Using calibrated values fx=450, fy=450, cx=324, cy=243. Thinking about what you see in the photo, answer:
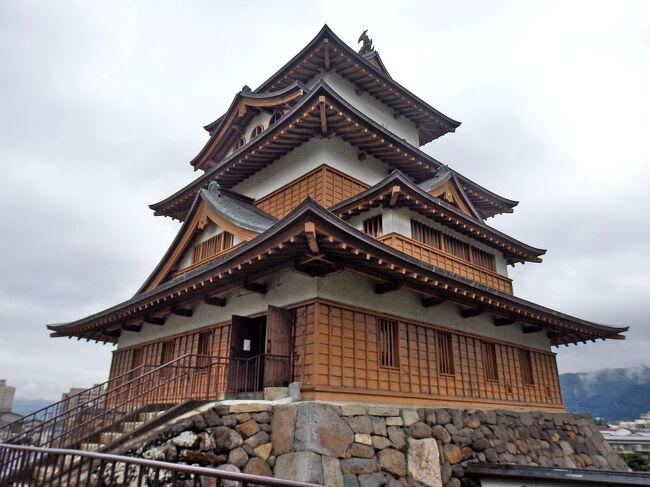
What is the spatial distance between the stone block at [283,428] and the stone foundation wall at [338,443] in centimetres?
2

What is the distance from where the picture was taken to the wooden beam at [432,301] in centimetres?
1179

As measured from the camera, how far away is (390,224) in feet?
42.6

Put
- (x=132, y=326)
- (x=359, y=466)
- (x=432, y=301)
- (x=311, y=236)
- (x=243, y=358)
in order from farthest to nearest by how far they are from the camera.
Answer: (x=132, y=326) → (x=432, y=301) → (x=243, y=358) → (x=359, y=466) → (x=311, y=236)

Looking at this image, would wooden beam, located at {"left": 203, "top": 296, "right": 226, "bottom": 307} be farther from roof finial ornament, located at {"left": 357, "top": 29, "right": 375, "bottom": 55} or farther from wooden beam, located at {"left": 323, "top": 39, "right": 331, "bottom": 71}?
roof finial ornament, located at {"left": 357, "top": 29, "right": 375, "bottom": 55}

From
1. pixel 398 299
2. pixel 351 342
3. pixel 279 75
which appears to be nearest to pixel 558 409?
pixel 398 299

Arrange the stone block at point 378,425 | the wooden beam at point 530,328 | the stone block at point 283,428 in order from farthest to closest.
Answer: the wooden beam at point 530,328 → the stone block at point 378,425 → the stone block at point 283,428

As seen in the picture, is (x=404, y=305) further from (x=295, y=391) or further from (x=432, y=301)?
(x=295, y=391)

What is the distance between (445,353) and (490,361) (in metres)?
2.45

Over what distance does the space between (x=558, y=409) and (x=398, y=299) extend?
9.08 m

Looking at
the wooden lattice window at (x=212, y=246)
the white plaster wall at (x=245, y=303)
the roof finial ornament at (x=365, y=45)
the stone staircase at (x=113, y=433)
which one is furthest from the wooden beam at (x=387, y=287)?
the roof finial ornament at (x=365, y=45)

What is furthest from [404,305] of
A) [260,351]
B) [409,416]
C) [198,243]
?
[198,243]

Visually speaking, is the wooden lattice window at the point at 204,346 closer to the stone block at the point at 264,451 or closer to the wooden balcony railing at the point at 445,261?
the stone block at the point at 264,451

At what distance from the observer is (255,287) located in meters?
11.0

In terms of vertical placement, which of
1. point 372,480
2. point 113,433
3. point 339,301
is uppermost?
point 339,301
